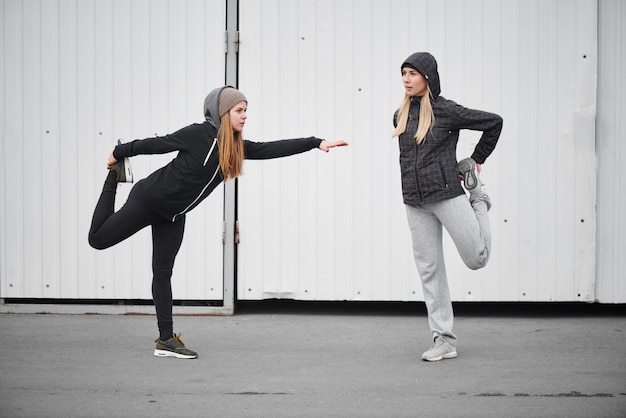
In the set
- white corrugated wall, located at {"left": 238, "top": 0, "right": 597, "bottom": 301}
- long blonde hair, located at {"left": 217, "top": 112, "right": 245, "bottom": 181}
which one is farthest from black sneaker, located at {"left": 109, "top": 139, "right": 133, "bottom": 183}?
white corrugated wall, located at {"left": 238, "top": 0, "right": 597, "bottom": 301}

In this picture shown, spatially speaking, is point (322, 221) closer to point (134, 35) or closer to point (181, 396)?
point (134, 35)

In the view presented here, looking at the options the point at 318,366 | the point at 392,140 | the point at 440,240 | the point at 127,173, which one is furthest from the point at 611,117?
the point at 127,173

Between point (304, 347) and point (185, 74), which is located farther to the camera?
point (185, 74)

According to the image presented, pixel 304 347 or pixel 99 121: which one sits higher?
pixel 99 121

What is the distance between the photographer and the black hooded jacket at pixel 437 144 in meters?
5.52

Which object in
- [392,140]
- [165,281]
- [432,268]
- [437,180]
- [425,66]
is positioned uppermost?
[425,66]

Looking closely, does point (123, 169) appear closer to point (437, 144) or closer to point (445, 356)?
point (437, 144)

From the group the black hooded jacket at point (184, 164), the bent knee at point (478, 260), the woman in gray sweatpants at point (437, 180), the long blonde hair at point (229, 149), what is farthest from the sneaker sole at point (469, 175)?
the black hooded jacket at point (184, 164)

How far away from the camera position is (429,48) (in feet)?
23.5

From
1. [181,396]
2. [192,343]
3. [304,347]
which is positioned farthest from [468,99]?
[181,396]

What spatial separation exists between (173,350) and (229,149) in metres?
1.39

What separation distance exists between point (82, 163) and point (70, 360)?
2.18 m

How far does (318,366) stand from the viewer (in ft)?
18.3

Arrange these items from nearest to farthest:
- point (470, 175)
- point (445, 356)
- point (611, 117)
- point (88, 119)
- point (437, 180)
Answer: point (437, 180), point (470, 175), point (445, 356), point (611, 117), point (88, 119)
